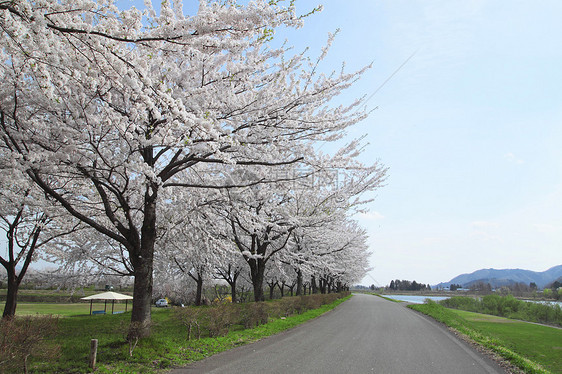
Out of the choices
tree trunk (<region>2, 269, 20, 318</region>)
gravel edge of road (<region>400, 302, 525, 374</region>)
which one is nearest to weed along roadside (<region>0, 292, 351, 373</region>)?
tree trunk (<region>2, 269, 20, 318</region>)

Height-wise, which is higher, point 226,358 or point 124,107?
point 124,107

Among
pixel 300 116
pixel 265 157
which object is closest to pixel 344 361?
pixel 265 157

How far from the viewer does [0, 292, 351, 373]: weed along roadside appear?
640 cm

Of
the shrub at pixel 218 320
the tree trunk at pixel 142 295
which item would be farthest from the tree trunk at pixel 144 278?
the shrub at pixel 218 320

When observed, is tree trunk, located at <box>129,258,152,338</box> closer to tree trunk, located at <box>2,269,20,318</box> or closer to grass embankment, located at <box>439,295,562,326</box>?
tree trunk, located at <box>2,269,20,318</box>

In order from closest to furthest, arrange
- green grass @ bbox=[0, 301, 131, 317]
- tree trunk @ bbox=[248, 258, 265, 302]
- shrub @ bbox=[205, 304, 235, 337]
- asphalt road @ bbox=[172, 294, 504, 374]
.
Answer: asphalt road @ bbox=[172, 294, 504, 374]
shrub @ bbox=[205, 304, 235, 337]
tree trunk @ bbox=[248, 258, 265, 302]
green grass @ bbox=[0, 301, 131, 317]

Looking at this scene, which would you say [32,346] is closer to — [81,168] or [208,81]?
[81,168]

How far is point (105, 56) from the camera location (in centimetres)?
436

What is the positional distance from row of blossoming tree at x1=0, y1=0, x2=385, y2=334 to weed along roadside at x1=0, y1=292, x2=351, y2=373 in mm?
905

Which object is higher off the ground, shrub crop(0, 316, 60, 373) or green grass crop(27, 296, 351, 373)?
shrub crop(0, 316, 60, 373)

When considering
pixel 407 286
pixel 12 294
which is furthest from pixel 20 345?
pixel 407 286

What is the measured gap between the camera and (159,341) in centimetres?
814

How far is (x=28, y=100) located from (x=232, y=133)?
13.2 feet

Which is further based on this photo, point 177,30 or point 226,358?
point 226,358
